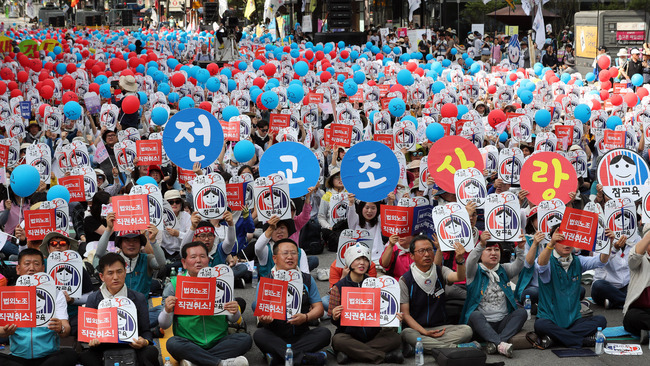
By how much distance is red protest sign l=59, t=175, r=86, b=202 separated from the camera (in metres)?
10.4

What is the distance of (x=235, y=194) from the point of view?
395 inches

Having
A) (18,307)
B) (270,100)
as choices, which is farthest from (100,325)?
(270,100)

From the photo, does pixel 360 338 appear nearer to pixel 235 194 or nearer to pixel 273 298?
pixel 273 298

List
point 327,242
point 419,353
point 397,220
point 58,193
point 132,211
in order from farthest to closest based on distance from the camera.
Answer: point 327,242 → point 58,193 → point 397,220 → point 132,211 → point 419,353

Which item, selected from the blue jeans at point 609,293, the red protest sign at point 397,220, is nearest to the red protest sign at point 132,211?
the red protest sign at point 397,220

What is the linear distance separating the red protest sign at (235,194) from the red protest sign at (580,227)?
3.57 metres

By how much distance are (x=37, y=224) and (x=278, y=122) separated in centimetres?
599

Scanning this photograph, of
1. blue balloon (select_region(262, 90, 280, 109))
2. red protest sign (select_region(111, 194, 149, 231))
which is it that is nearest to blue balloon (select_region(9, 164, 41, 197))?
red protest sign (select_region(111, 194, 149, 231))

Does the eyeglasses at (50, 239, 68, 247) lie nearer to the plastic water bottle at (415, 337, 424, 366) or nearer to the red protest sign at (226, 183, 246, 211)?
the red protest sign at (226, 183, 246, 211)

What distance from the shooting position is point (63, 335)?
7516 millimetres

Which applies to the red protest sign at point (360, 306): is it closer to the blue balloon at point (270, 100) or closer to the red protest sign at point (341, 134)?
the red protest sign at point (341, 134)

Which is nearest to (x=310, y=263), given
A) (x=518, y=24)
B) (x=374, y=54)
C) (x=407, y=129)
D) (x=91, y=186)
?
(x=91, y=186)

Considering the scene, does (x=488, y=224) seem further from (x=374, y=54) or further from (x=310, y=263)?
(x=374, y=54)

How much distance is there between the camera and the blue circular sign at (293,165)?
9.84 m
